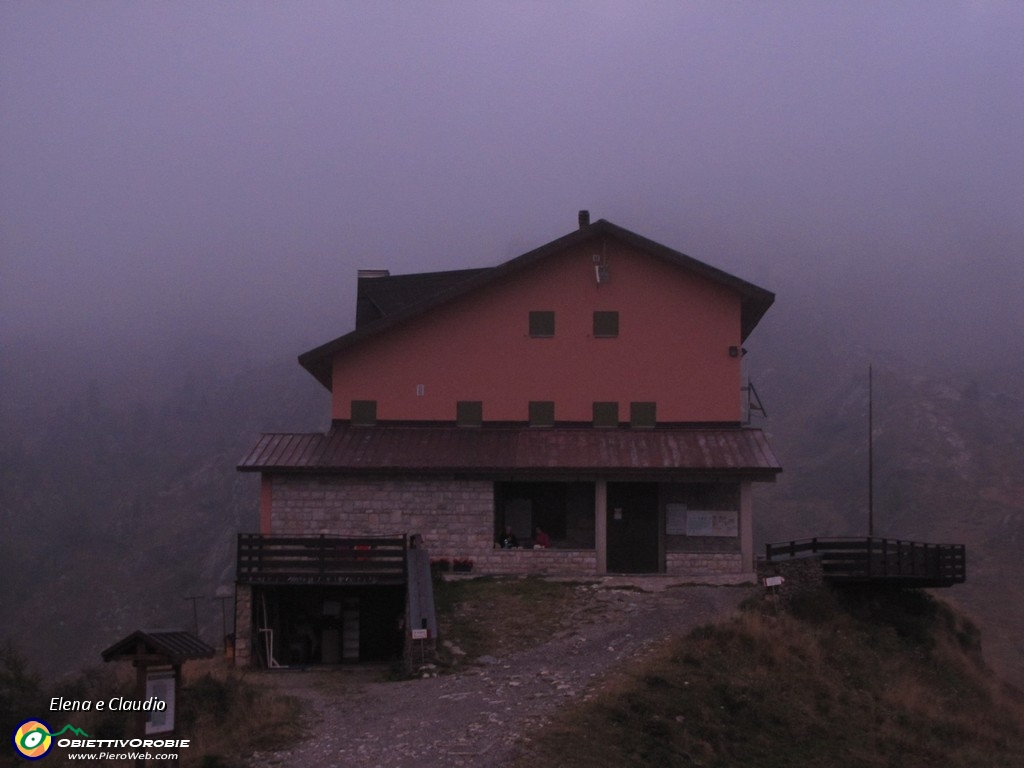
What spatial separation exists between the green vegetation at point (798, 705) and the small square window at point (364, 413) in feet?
42.8

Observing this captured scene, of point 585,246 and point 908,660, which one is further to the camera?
point 585,246

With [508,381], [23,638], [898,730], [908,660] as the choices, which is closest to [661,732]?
[898,730]

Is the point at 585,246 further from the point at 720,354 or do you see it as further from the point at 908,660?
the point at 908,660

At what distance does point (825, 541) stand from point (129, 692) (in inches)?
641

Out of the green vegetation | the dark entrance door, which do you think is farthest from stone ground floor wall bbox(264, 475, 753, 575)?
the green vegetation

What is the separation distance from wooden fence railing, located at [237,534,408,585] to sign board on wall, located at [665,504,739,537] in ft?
27.2

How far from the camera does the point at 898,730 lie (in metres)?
18.9

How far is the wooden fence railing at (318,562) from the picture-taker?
2583 cm

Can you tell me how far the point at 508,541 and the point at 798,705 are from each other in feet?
41.0

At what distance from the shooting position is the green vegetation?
53.0 ft

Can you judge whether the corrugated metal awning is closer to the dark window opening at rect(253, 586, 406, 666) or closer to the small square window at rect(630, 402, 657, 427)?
the small square window at rect(630, 402, 657, 427)

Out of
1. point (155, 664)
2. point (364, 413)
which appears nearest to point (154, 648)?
point (155, 664)

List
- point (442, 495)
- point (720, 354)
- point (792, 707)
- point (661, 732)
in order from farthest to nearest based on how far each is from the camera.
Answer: point (720, 354), point (442, 495), point (792, 707), point (661, 732)

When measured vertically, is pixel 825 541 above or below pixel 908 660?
above
